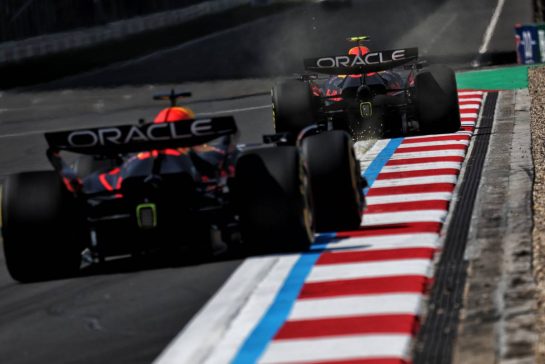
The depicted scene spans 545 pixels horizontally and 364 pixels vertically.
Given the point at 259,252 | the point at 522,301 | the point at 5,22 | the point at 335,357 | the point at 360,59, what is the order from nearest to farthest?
the point at 335,357
the point at 522,301
the point at 259,252
the point at 360,59
the point at 5,22

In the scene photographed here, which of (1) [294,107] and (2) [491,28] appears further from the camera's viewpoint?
(2) [491,28]

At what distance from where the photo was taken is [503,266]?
967 centimetres

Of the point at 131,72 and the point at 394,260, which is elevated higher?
the point at 394,260

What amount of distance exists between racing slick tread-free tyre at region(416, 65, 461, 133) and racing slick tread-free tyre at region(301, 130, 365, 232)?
7123 millimetres

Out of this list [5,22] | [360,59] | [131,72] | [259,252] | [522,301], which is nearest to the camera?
[522,301]

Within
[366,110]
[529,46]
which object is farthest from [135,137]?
[529,46]

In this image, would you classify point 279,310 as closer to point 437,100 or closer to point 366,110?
point 366,110

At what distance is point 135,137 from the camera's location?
10.8 m

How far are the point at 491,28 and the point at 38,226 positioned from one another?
4205 centimetres

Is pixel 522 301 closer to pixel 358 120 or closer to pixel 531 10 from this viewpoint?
pixel 358 120

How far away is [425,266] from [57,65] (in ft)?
119

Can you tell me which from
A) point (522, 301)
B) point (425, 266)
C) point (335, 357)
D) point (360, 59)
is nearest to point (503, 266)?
point (425, 266)

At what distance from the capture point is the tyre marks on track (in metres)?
7.78

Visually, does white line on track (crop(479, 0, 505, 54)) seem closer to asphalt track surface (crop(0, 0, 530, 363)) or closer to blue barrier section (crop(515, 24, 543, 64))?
asphalt track surface (crop(0, 0, 530, 363))
